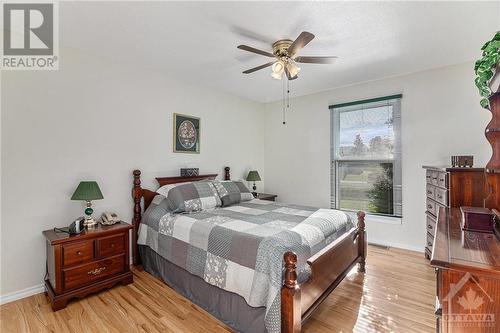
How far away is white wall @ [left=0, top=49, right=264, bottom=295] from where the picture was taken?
236 centimetres

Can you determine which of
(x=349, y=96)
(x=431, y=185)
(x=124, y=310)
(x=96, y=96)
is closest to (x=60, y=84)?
(x=96, y=96)

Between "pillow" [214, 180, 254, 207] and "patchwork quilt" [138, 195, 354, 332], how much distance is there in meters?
0.26

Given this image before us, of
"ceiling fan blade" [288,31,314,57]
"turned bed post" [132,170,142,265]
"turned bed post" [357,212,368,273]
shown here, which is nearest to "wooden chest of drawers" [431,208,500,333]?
"ceiling fan blade" [288,31,314,57]

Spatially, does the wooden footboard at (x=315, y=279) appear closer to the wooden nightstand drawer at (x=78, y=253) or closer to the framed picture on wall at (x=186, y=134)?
the wooden nightstand drawer at (x=78, y=253)

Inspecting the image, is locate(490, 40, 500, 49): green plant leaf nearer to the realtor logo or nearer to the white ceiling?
the white ceiling

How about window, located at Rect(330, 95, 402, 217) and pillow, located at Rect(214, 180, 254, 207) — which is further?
window, located at Rect(330, 95, 402, 217)

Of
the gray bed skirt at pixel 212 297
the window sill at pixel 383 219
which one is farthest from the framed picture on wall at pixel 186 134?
the window sill at pixel 383 219

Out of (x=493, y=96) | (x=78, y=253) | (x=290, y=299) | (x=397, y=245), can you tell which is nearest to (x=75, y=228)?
(x=78, y=253)

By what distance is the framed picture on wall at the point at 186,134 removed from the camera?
145 inches

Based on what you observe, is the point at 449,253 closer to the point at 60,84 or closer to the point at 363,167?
the point at 363,167

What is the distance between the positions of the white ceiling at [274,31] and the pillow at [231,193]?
164cm

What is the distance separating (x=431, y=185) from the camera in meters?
3.13

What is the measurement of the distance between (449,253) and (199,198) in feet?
8.30

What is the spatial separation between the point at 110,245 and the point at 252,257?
5.46 feet
